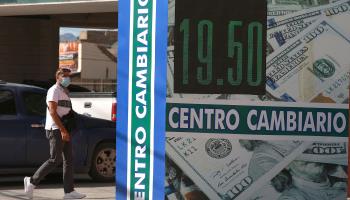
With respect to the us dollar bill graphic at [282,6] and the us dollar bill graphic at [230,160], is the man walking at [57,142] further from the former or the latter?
the us dollar bill graphic at [282,6]

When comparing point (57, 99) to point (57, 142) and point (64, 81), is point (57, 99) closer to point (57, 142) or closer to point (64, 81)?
point (64, 81)

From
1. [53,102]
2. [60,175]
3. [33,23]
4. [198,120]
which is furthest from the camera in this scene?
[33,23]

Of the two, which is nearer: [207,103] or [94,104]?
[207,103]

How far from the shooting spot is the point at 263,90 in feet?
20.7

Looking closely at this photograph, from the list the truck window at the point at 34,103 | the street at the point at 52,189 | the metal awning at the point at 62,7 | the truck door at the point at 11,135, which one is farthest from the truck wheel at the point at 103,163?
the metal awning at the point at 62,7

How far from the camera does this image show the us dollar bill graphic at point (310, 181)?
636 centimetres

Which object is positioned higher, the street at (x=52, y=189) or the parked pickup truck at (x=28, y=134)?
the parked pickup truck at (x=28, y=134)

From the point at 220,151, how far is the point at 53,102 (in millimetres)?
4612

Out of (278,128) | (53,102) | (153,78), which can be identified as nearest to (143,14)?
(153,78)

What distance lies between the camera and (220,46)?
627 centimetres

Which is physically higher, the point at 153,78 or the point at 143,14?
the point at 143,14

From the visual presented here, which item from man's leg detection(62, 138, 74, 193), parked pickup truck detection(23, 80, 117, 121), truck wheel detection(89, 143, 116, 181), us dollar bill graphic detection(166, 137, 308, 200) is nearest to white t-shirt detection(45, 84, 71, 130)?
man's leg detection(62, 138, 74, 193)

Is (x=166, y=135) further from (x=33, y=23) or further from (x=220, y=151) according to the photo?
(x=33, y=23)

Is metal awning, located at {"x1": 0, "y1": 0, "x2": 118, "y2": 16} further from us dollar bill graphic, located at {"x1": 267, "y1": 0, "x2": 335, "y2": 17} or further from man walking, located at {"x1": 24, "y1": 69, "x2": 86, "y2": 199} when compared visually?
us dollar bill graphic, located at {"x1": 267, "y1": 0, "x2": 335, "y2": 17}
